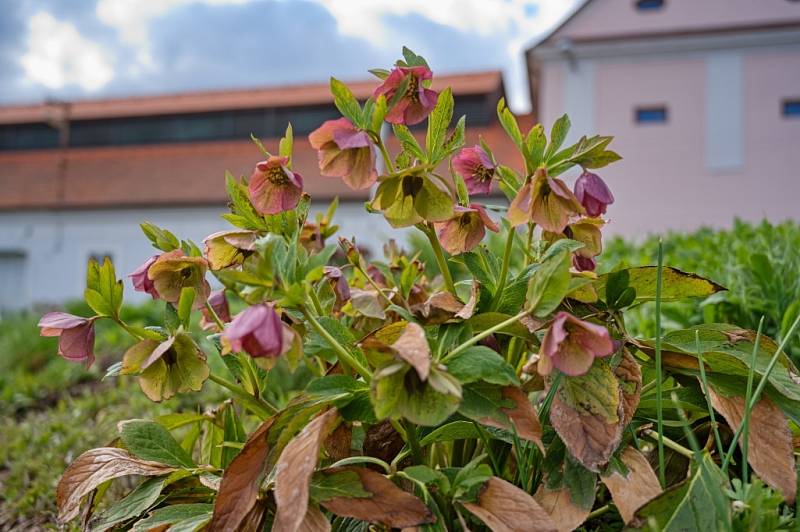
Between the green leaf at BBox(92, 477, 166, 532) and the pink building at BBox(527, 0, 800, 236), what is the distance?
12.8 metres

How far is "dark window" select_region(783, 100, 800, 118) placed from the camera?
44.3 ft

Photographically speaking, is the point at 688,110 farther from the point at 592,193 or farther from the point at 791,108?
the point at 592,193

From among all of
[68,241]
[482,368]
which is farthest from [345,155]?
[68,241]

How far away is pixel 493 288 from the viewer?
2.89ft

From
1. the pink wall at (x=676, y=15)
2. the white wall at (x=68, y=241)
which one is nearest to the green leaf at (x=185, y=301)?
the pink wall at (x=676, y=15)

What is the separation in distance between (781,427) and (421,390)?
1.32 feet

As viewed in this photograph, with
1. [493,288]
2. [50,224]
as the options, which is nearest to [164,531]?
[493,288]

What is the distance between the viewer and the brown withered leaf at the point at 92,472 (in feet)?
2.79

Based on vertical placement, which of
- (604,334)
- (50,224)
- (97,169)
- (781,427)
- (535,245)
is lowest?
(781,427)

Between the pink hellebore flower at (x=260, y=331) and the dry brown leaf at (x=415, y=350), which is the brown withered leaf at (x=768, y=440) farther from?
the pink hellebore flower at (x=260, y=331)

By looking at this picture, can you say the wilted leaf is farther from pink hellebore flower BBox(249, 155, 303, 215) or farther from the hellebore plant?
pink hellebore flower BBox(249, 155, 303, 215)

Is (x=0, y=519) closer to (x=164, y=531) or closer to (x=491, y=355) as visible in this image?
(x=164, y=531)

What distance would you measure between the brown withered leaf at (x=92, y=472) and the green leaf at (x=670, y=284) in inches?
23.5

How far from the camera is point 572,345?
27.4 inches
